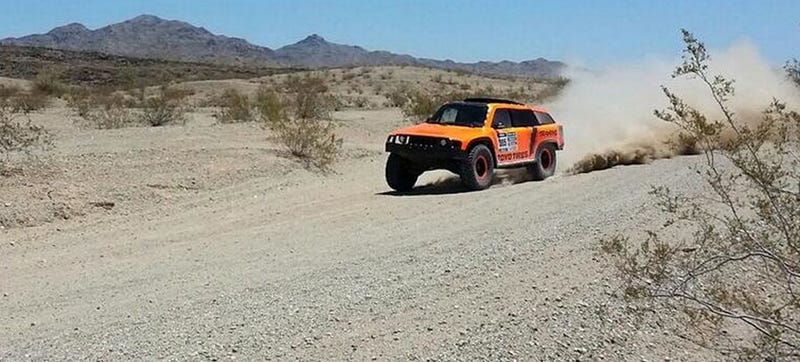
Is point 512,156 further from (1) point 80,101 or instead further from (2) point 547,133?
(1) point 80,101

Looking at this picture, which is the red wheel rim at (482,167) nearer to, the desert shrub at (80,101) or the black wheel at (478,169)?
the black wheel at (478,169)

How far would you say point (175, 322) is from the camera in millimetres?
7613

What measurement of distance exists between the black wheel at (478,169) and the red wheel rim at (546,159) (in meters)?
2.06

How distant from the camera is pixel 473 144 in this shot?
54.3ft

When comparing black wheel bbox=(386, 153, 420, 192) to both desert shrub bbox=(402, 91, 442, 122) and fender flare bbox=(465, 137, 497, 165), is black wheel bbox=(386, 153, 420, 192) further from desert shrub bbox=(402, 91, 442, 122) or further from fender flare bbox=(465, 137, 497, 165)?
desert shrub bbox=(402, 91, 442, 122)

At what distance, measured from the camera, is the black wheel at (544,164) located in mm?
18578

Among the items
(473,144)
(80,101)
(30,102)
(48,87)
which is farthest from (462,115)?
(48,87)

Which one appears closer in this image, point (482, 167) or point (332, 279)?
point (332, 279)

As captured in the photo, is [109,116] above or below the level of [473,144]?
above

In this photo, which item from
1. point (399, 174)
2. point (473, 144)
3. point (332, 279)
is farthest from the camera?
point (399, 174)

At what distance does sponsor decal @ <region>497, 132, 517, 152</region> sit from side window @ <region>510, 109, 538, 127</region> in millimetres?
457

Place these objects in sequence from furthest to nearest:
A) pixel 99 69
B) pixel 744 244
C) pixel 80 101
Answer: pixel 99 69 → pixel 80 101 → pixel 744 244

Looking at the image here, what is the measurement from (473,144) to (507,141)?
3.78 feet

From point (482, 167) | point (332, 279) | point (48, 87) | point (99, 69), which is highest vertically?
point (99, 69)
